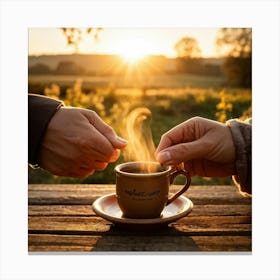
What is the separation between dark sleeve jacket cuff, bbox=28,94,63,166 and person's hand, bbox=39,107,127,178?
0.02 m

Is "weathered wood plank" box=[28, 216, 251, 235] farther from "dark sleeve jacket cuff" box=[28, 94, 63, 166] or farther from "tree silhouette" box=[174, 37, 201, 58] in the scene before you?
"tree silhouette" box=[174, 37, 201, 58]

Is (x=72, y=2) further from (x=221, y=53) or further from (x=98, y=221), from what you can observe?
(x=221, y=53)

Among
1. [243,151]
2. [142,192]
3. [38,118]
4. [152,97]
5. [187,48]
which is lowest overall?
[142,192]

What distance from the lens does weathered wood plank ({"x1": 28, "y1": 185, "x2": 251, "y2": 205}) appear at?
1501mm

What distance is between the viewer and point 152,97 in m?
3.03

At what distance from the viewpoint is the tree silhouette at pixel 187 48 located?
77.0 inches

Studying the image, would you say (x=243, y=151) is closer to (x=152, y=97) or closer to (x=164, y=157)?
(x=164, y=157)

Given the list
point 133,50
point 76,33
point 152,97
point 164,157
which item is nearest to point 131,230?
point 164,157

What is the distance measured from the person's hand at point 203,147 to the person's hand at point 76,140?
0.19 metres

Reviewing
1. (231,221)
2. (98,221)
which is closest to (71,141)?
(98,221)

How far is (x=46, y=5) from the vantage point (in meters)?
1.56

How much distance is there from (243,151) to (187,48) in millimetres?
777

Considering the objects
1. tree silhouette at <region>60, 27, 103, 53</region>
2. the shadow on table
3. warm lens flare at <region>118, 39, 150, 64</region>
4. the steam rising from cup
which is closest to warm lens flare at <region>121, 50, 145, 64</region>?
warm lens flare at <region>118, 39, 150, 64</region>
